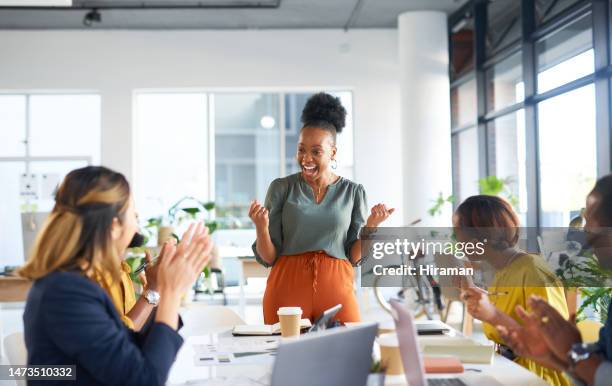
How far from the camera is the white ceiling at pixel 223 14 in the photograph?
7.71 meters

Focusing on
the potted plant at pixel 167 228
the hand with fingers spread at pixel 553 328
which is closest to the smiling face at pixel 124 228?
the hand with fingers spread at pixel 553 328

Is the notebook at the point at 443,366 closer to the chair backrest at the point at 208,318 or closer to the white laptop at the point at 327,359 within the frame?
the white laptop at the point at 327,359

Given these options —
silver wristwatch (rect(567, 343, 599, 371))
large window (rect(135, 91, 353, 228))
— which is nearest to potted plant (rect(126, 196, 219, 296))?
large window (rect(135, 91, 353, 228))

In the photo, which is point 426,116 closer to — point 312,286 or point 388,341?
point 312,286

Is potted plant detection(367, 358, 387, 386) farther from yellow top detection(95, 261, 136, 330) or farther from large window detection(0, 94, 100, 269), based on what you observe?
large window detection(0, 94, 100, 269)

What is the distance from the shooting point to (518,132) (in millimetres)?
6742

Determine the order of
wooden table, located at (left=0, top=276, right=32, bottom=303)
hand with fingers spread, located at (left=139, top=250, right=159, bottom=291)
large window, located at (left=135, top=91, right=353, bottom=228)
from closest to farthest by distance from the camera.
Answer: hand with fingers spread, located at (left=139, top=250, right=159, bottom=291) < wooden table, located at (left=0, top=276, right=32, bottom=303) < large window, located at (left=135, top=91, right=353, bottom=228)

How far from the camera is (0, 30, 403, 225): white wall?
28.1ft

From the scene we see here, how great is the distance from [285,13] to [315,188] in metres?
5.73

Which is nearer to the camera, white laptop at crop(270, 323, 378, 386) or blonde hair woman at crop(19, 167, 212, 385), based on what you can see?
white laptop at crop(270, 323, 378, 386)

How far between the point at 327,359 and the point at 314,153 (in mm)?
1678

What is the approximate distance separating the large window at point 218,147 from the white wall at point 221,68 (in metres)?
0.24

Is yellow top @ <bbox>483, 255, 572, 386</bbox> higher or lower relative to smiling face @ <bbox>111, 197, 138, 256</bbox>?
lower

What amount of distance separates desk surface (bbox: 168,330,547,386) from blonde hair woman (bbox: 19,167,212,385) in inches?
9.6
